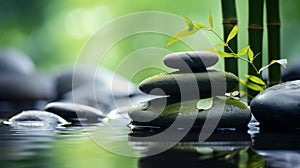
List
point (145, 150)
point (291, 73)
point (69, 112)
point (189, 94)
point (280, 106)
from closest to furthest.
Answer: point (145, 150) < point (280, 106) < point (189, 94) < point (69, 112) < point (291, 73)

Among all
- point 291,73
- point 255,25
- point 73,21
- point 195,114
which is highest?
point 73,21

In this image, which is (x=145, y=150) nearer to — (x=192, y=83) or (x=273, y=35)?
(x=192, y=83)

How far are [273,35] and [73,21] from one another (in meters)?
2.53

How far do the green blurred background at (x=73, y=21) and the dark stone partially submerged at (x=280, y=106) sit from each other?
7.73 feet

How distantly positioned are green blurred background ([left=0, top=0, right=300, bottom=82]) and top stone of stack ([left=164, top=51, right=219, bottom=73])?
7.32 ft

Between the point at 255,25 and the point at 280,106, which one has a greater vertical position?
the point at 255,25

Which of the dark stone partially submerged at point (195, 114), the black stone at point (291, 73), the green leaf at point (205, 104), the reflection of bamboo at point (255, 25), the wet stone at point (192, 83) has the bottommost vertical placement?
the black stone at point (291, 73)

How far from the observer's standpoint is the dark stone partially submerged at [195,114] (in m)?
1.42

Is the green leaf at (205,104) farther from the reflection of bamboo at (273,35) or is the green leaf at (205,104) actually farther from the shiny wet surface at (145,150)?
the reflection of bamboo at (273,35)

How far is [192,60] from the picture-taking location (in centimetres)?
154

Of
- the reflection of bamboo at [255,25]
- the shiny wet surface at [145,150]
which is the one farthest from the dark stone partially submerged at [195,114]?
the reflection of bamboo at [255,25]

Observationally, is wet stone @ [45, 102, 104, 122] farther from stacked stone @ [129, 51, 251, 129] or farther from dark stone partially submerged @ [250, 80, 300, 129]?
dark stone partially submerged @ [250, 80, 300, 129]

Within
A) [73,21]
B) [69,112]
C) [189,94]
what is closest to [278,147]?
[189,94]

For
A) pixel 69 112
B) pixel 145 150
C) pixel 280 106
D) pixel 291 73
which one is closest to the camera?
pixel 145 150
